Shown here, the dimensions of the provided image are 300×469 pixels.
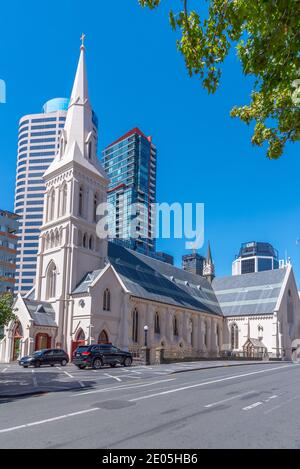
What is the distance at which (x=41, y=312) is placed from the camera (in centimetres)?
4412

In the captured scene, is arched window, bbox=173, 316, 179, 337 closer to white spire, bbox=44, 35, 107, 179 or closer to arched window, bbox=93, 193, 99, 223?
arched window, bbox=93, 193, 99, 223

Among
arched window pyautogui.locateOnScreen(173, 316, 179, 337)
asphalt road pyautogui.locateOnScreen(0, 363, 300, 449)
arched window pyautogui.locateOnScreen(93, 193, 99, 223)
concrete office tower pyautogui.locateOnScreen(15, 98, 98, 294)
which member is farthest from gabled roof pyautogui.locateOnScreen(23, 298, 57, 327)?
concrete office tower pyautogui.locateOnScreen(15, 98, 98, 294)

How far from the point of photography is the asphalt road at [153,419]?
8.06 metres

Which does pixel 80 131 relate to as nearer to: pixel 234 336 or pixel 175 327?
pixel 175 327

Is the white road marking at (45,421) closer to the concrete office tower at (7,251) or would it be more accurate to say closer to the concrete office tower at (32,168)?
the concrete office tower at (7,251)

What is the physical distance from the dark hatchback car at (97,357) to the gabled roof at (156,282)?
1262 centimetres

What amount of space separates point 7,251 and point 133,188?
88.7m

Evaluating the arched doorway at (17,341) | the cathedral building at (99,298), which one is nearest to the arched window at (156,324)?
the cathedral building at (99,298)

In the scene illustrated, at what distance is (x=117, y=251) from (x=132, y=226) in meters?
110

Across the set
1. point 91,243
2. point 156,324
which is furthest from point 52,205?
point 156,324

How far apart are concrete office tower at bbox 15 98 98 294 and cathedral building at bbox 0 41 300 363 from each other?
9710cm

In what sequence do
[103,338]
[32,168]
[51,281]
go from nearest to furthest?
1. [103,338]
2. [51,281]
3. [32,168]

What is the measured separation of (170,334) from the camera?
53.5m
